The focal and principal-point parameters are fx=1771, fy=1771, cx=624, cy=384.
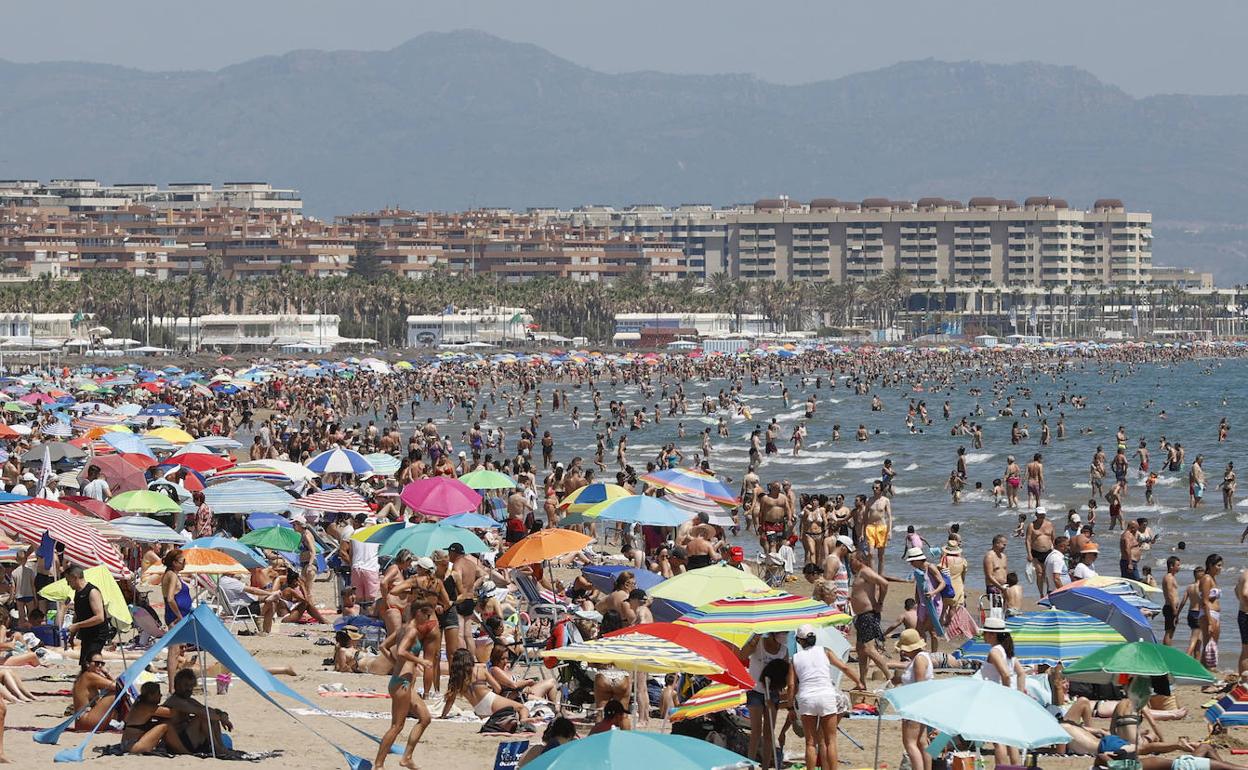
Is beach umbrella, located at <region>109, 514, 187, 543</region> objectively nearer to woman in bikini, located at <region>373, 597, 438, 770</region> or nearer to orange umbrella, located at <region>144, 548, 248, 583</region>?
orange umbrella, located at <region>144, 548, 248, 583</region>

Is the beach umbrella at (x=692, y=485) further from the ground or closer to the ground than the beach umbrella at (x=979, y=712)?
closer to the ground

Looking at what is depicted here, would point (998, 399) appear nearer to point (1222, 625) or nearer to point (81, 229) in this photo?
point (1222, 625)

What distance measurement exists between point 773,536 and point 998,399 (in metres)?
53.7

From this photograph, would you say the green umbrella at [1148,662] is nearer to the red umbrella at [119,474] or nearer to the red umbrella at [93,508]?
the red umbrella at [93,508]

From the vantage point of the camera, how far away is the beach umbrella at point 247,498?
19.2 metres

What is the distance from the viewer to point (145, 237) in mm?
161625

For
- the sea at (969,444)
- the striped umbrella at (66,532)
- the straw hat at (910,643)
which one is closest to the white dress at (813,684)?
the straw hat at (910,643)

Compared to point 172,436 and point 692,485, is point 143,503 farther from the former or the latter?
point 172,436

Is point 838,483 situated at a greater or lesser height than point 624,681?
lesser

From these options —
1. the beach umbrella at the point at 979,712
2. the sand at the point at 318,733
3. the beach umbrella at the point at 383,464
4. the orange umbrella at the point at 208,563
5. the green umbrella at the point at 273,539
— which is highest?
the beach umbrella at the point at 979,712

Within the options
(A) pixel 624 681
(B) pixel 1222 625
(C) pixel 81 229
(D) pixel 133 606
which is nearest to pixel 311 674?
(D) pixel 133 606

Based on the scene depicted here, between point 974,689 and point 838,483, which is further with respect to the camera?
point 838,483

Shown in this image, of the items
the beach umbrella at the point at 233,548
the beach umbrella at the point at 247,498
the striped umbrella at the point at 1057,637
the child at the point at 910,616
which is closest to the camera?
the striped umbrella at the point at 1057,637

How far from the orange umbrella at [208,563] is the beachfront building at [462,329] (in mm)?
101987
